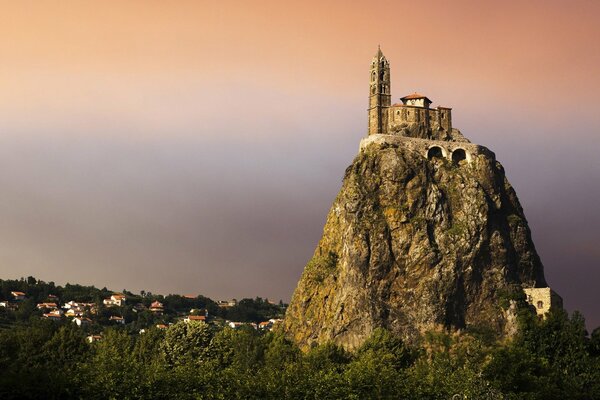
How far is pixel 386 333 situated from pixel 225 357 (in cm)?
2951

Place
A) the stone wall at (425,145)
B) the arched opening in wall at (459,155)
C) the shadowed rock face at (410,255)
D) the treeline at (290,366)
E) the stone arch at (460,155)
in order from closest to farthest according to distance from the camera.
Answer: the treeline at (290,366)
the shadowed rock face at (410,255)
the stone wall at (425,145)
the stone arch at (460,155)
the arched opening in wall at (459,155)

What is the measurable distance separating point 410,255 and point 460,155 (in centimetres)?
2388

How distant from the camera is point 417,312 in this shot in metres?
167

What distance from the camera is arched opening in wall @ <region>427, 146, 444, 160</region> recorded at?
18012cm

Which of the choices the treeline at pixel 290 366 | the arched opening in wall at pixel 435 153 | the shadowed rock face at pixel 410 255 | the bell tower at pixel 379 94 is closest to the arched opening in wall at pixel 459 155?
the shadowed rock face at pixel 410 255

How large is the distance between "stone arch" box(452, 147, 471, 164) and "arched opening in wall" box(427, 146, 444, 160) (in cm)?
242

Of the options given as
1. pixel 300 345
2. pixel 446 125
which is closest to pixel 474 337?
pixel 300 345

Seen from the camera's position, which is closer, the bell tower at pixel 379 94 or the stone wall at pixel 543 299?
the stone wall at pixel 543 299

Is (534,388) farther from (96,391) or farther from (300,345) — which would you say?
(300,345)

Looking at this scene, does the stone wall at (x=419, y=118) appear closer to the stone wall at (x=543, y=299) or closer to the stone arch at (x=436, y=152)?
the stone arch at (x=436, y=152)

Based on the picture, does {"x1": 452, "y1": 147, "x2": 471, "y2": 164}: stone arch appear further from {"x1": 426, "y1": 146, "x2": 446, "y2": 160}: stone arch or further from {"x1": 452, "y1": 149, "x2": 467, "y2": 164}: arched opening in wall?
{"x1": 426, "y1": 146, "x2": 446, "y2": 160}: stone arch

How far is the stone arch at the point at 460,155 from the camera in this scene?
595 feet

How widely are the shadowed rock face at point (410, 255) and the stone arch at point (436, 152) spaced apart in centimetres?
161

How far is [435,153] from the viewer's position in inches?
7126
